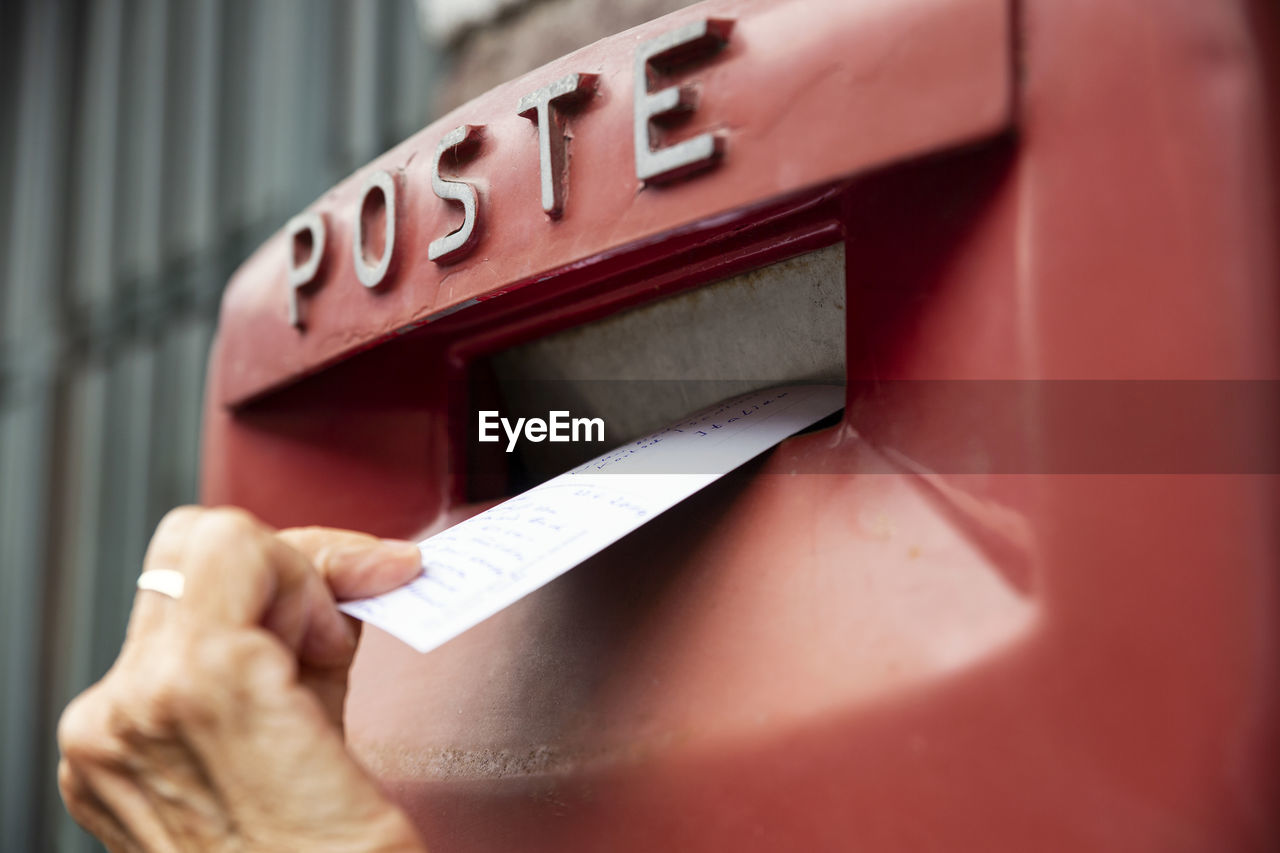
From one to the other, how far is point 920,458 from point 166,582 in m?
0.32

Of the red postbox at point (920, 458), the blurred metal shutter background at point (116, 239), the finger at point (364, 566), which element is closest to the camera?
the red postbox at point (920, 458)

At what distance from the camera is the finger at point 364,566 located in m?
0.46

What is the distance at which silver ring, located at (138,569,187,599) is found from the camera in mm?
411

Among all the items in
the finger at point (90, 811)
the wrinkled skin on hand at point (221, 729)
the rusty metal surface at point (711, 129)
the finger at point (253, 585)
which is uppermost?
the rusty metal surface at point (711, 129)

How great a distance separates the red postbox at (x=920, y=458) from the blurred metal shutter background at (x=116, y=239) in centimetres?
117

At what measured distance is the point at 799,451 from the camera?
48cm

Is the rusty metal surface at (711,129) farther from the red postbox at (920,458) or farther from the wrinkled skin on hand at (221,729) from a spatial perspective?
the wrinkled skin on hand at (221,729)

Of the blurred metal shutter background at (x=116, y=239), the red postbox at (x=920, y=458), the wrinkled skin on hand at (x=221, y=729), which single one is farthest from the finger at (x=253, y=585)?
the blurred metal shutter background at (x=116, y=239)

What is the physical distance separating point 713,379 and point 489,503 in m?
0.20

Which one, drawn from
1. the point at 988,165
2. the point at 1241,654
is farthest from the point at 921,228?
the point at 1241,654

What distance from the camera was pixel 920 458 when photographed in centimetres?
42

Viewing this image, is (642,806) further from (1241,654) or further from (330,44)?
(330,44)

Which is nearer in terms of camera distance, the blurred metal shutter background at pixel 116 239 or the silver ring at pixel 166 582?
the silver ring at pixel 166 582

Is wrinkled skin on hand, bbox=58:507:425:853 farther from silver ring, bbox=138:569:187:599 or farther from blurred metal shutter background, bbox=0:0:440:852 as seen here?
blurred metal shutter background, bbox=0:0:440:852
